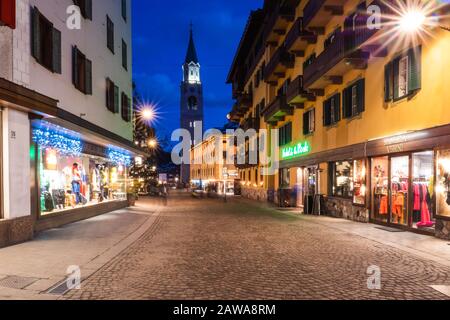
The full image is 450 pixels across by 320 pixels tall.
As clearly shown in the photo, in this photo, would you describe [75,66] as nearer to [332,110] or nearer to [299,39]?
[332,110]

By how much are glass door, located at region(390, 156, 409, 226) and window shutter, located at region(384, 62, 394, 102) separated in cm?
227

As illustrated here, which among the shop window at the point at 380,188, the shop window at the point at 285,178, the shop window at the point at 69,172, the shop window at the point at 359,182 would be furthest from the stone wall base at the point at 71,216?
the shop window at the point at 285,178

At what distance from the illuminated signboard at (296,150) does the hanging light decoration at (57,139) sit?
13.4m

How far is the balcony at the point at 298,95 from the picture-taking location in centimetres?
2288

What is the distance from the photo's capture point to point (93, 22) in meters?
19.2

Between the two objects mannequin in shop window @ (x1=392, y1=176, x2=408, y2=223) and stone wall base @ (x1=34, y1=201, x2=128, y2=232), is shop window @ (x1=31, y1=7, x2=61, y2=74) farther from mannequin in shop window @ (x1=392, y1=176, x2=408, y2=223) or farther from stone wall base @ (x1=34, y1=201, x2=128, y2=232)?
mannequin in shop window @ (x1=392, y1=176, x2=408, y2=223)

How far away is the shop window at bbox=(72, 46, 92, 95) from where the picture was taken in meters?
16.1

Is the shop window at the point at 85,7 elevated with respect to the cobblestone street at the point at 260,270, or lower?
elevated

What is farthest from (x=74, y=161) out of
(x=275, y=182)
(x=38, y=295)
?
(x=275, y=182)

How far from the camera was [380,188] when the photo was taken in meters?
16.0

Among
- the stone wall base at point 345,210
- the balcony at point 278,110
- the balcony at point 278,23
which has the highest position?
the balcony at point 278,23

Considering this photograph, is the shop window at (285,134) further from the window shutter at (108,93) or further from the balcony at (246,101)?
the balcony at (246,101)

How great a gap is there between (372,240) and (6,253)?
9.89 meters

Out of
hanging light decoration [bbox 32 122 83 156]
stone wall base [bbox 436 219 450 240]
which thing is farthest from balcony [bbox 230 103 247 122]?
stone wall base [bbox 436 219 450 240]
